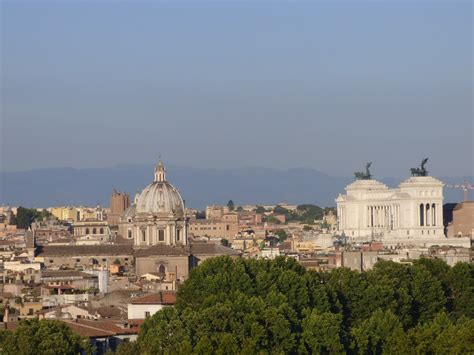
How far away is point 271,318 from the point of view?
61.5m

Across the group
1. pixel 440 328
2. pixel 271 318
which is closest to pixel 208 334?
pixel 271 318

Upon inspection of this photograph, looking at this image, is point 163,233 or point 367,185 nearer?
point 163,233

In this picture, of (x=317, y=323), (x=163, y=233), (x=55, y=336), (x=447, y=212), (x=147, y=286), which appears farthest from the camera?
(x=447, y=212)

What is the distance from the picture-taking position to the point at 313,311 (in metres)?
64.8

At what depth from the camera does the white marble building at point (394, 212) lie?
166750 mm

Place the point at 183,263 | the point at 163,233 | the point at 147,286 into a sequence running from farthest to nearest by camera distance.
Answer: the point at 163,233 → the point at 183,263 → the point at 147,286

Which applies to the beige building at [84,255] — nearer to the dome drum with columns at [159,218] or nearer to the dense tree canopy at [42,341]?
the dome drum with columns at [159,218]

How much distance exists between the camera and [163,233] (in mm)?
135625

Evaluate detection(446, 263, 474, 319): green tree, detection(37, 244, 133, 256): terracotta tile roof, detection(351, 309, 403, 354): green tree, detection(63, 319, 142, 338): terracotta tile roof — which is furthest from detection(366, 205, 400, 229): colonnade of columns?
detection(351, 309, 403, 354): green tree

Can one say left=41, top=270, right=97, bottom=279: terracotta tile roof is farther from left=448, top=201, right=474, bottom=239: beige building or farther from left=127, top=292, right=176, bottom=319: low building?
left=448, top=201, right=474, bottom=239: beige building

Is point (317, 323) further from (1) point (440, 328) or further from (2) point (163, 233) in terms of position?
(2) point (163, 233)

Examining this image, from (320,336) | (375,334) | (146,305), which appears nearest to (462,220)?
(146,305)

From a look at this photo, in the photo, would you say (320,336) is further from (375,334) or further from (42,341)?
(42,341)

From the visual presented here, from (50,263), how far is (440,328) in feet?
214
